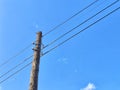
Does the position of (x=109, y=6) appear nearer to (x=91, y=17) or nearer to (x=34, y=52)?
(x=91, y=17)

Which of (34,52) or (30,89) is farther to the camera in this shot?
(34,52)

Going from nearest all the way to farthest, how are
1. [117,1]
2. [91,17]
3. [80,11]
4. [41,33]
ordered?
[117,1], [91,17], [80,11], [41,33]

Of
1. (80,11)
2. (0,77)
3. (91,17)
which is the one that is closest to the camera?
(91,17)

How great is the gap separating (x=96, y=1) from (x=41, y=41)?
340 centimetres

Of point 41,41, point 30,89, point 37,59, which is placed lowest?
point 30,89

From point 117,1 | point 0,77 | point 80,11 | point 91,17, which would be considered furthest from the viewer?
point 0,77

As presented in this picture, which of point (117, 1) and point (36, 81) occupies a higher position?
point (117, 1)

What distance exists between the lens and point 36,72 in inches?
640

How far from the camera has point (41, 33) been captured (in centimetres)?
1758

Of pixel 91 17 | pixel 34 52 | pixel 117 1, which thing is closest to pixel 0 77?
pixel 34 52

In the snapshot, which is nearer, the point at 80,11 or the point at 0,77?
the point at 80,11

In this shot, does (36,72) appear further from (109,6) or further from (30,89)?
(109,6)

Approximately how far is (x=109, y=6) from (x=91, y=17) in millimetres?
996

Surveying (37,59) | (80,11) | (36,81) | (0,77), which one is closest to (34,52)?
(37,59)
